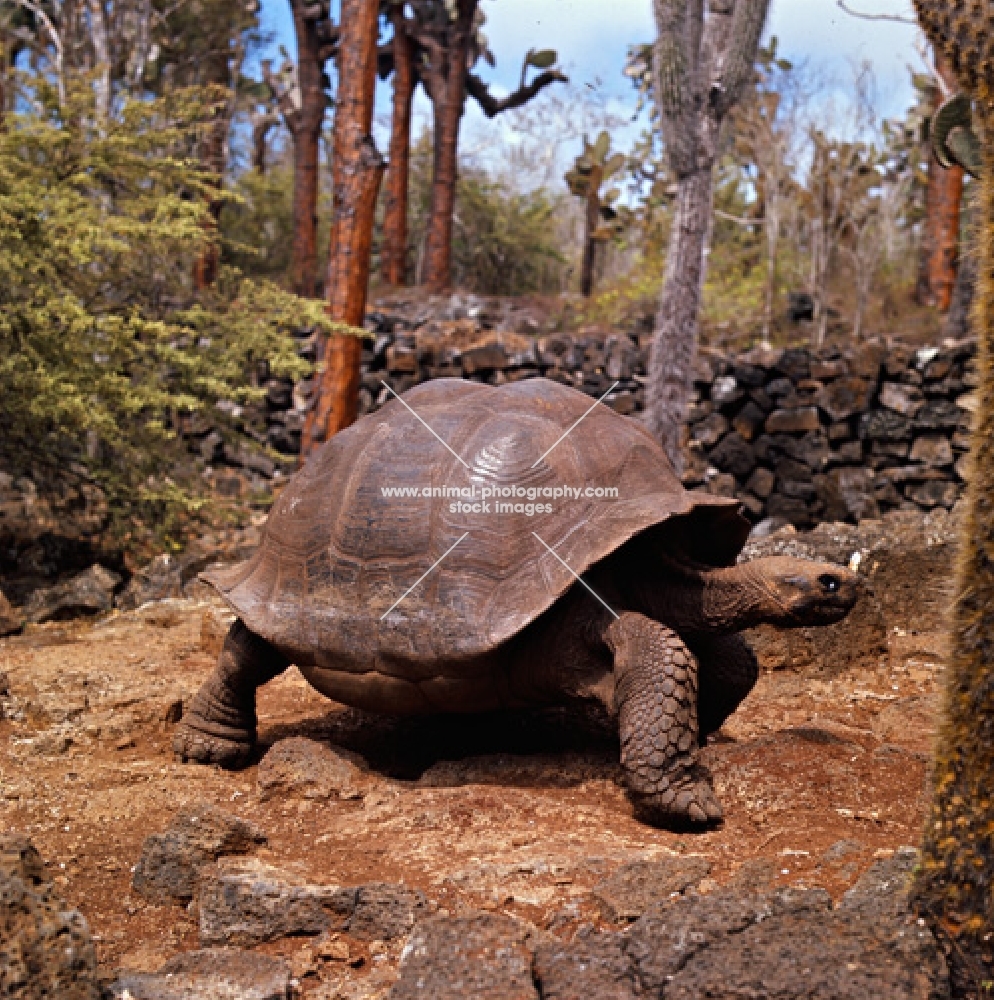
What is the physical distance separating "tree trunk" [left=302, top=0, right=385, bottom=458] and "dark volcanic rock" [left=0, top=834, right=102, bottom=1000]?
8.05 meters

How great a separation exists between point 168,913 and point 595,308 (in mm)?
17207

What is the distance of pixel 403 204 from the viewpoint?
1905 cm

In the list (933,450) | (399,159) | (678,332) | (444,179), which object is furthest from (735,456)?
(399,159)

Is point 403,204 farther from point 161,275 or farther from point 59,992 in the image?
point 59,992

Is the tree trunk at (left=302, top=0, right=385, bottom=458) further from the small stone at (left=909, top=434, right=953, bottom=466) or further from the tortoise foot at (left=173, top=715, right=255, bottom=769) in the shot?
the tortoise foot at (left=173, top=715, right=255, bottom=769)

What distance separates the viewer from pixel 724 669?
375 centimetres

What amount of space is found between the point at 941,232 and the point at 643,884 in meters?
17.6

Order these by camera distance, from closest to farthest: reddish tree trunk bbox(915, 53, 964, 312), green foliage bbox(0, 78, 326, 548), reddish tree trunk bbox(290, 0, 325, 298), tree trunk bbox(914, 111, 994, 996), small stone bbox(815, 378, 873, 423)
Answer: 1. tree trunk bbox(914, 111, 994, 996)
2. green foliage bbox(0, 78, 326, 548)
3. small stone bbox(815, 378, 873, 423)
4. reddish tree trunk bbox(915, 53, 964, 312)
5. reddish tree trunk bbox(290, 0, 325, 298)

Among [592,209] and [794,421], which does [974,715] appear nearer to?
[794,421]

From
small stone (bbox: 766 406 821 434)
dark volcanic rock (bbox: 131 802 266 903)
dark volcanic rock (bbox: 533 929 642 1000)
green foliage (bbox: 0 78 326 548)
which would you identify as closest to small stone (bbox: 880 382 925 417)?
small stone (bbox: 766 406 821 434)

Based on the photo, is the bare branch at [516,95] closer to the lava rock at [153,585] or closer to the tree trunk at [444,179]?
the tree trunk at [444,179]

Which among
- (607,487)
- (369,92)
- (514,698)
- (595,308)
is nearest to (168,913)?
Answer: (514,698)

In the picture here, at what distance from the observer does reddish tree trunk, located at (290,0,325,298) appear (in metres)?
18.0

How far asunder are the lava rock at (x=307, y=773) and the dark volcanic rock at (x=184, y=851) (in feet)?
2.01
